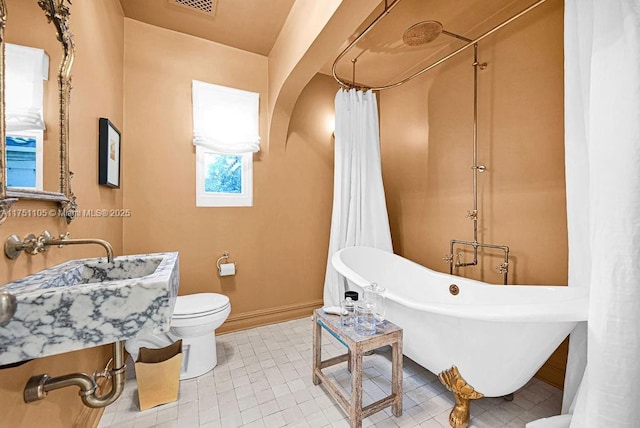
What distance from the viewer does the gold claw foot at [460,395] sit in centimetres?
135

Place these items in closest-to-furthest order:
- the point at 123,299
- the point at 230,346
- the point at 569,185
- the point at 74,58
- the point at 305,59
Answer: the point at 123,299 < the point at 74,58 < the point at 569,185 < the point at 305,59 < the point at 230,346

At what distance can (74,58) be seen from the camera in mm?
1214

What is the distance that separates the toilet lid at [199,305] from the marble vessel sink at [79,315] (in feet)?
3.17

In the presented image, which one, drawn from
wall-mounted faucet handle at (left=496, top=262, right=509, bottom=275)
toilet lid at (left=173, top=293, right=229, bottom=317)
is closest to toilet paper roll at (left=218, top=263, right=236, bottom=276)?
toilet lid at (left=173, top=293, right=229, bottom=317)

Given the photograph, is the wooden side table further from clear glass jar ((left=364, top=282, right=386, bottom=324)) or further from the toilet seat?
the toilet seat

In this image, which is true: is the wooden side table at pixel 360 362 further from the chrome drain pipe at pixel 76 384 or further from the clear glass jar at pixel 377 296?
the chrome drain pipe at pixel 76 384

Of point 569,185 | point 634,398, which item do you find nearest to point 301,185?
point 569,185

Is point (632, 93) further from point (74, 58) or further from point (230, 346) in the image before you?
point (230, 346)

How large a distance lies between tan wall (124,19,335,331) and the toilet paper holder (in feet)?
0.16

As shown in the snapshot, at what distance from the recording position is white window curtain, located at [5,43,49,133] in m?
0.80

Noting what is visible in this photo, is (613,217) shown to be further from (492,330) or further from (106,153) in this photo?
(106,153)

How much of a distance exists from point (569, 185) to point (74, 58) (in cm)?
235

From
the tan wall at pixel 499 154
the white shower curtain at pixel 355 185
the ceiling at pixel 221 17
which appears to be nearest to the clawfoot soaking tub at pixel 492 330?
the tan wall at pixel 499 154

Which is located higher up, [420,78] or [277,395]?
[420,78]
